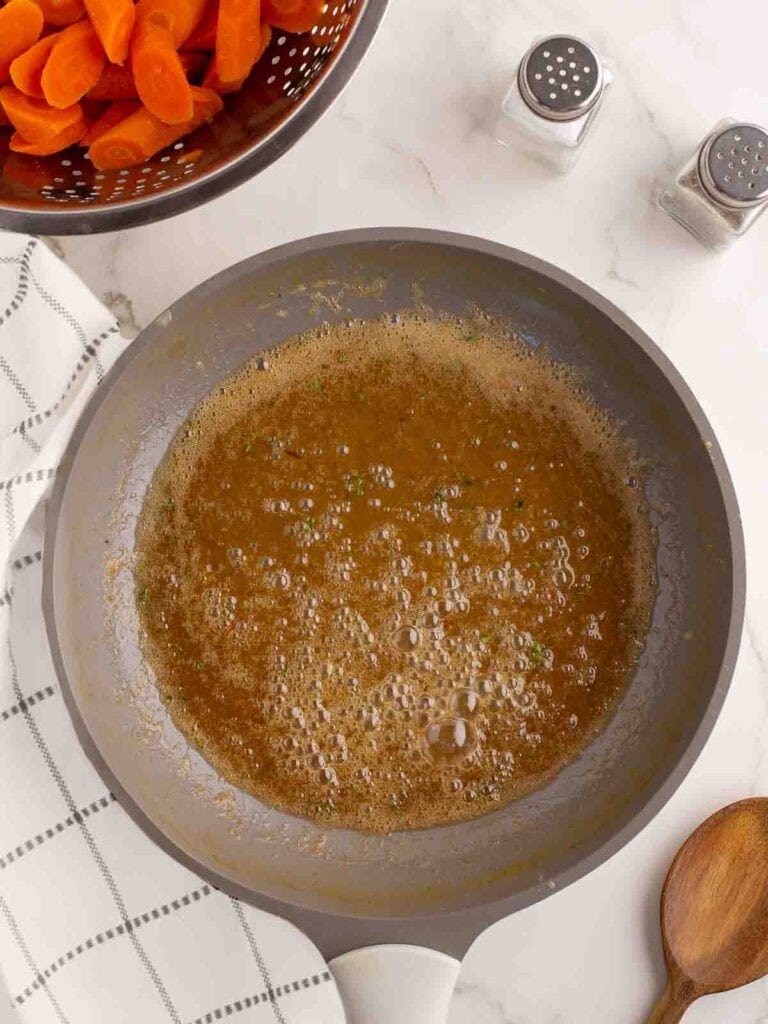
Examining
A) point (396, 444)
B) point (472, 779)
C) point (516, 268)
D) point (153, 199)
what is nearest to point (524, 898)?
point (472, 779)

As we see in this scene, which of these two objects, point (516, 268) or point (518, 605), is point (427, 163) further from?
point (518, 605)

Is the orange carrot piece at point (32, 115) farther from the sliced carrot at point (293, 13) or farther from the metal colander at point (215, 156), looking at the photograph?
the sliced carrot at point (293, 13)

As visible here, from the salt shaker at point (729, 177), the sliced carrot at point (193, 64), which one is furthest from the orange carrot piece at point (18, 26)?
the salt shaker at point (729, 177)

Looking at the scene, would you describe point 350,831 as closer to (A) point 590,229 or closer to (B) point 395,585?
(B) point 395,585

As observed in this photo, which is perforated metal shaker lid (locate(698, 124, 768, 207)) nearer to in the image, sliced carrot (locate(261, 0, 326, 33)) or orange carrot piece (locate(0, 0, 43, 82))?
sliced carrot (locate(261, 0, 326, 33))

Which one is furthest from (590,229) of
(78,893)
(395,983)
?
(78,893)
